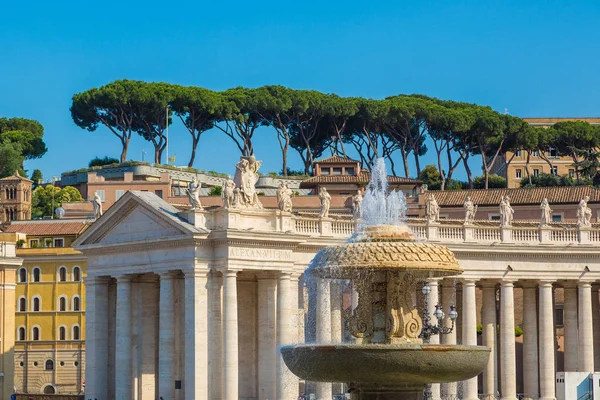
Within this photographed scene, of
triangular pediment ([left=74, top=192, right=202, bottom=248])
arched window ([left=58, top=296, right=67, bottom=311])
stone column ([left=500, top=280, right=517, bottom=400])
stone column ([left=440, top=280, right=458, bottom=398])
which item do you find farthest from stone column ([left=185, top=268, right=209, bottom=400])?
arched window ([left=58, top=296, right=67, bottom=311])

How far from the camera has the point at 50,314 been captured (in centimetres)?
10856

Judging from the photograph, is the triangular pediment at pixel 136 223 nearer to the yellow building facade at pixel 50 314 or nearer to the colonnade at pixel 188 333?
the colonnade at pixel 188 333

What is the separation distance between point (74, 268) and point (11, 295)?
13.9 metres

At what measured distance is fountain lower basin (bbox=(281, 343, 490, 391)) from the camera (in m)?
38.4

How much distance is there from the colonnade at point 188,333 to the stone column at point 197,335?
5cm

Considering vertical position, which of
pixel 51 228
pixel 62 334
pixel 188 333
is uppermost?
pixel 51 228

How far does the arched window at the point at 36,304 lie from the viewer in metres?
108

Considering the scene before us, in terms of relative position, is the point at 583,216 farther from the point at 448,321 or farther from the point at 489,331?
the point at 448,321

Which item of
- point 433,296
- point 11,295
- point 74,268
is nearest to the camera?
point 433,296

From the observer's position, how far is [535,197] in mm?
113750

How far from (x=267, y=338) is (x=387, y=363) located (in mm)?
32000

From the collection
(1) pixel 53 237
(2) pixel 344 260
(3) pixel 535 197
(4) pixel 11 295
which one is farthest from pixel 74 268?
(2) pixel 344 260

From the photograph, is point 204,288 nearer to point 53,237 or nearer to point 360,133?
point 53,237

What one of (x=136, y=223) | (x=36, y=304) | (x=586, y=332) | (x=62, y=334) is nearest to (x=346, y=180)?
(x=62, y=334)
